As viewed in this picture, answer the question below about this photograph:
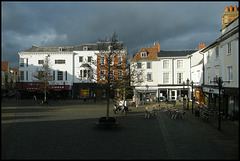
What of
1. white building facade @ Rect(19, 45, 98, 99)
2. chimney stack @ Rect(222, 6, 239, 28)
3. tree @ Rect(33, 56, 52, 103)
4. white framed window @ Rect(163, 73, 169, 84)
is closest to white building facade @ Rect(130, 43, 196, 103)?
white framed window @ Rect(163, 73, 169, 84)

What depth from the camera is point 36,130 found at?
11.3 m

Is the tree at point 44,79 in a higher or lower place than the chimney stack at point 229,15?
lower

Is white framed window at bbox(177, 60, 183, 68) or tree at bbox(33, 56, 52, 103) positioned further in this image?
white framed window at bbox(177, 60, 183, 68)

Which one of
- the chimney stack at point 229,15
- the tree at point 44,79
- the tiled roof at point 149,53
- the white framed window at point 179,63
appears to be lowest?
the tree at point 44,79

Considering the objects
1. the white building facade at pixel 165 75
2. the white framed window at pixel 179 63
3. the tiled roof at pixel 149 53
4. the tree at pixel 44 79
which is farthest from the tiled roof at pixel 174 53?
the tree at pixel 44 79

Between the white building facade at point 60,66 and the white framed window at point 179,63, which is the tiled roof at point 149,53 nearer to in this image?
the white framed window at point 179,63

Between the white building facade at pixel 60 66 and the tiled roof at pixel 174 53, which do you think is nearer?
the tiled roof at pixel 174 53

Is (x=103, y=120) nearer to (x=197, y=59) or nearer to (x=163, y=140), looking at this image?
(x=163, y=140)

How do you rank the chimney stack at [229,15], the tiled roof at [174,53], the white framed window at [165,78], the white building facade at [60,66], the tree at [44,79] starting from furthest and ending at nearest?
1. the white building facade at [60,66]
2. the tiled roof at [174,53]
3. the white framed window at [165,78]
4. the tree at [44,79]
5. the chimney stack at [229,15]

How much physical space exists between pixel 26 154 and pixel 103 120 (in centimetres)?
557

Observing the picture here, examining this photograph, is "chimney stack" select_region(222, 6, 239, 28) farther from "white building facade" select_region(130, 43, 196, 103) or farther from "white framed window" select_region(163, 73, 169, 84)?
"white framed window" select_region(163, 73, 169, 84)

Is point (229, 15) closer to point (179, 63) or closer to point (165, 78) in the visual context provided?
point (179, 63)

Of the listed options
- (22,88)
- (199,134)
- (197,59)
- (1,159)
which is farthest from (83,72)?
(1,159)

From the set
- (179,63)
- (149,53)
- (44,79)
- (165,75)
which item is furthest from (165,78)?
(44,79)
